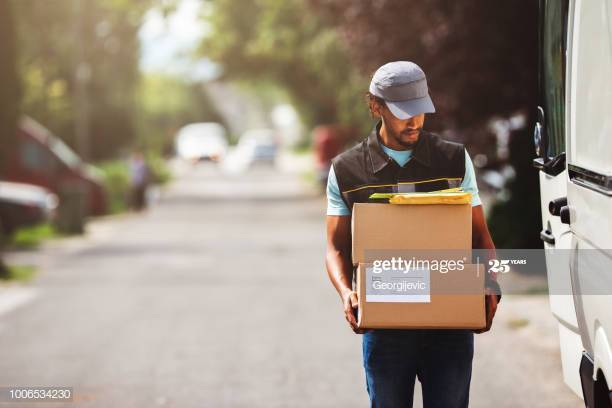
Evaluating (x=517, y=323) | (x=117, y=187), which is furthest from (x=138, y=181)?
(x=517, y=323)

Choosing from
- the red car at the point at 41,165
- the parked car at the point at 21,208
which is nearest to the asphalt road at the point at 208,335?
the parked car at the point at 21,208

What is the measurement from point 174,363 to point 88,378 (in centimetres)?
92

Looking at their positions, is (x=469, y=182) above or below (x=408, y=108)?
below

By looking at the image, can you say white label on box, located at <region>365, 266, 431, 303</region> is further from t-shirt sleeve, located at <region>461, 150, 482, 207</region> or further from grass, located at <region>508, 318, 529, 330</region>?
grass, located at <region>508, 318, 529, 330</region>

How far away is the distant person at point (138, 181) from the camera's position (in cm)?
3675

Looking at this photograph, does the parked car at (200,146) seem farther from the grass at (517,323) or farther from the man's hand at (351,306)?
the man's hand at (351,306)

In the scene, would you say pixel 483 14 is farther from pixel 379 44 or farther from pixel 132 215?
pixel 132 215

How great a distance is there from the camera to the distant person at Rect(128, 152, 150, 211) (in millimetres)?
36750

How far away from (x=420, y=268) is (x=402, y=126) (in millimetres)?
539

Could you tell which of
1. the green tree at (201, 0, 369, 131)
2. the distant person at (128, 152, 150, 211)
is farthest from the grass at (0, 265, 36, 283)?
the green tree at (201, 0, 369, 131)

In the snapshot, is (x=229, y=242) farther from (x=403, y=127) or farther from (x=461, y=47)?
(x=403, y=127)

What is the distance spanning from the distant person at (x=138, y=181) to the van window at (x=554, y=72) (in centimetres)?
3110

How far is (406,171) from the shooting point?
16.2ft

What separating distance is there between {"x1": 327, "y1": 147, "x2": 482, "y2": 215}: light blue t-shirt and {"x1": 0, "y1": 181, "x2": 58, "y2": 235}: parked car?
22.4m
